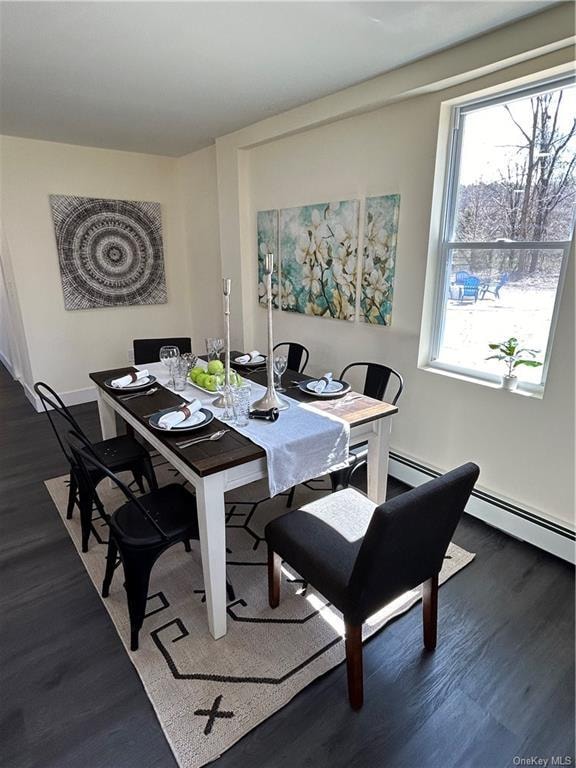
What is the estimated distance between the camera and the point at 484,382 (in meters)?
2.44

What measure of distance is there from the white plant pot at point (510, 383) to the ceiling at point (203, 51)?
164cm

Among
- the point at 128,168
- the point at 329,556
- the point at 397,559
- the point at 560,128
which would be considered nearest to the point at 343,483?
the point at 329,556

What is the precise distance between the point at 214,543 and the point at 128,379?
1150 millimetres

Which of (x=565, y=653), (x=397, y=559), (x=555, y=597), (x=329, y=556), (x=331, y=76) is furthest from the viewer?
(x=331, y=76)

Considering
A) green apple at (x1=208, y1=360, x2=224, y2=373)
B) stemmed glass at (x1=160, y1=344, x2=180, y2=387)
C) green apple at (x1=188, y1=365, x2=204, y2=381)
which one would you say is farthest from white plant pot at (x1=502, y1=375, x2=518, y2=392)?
stemmed glass at (x1=160, y1=344, x2=180, y2=387)

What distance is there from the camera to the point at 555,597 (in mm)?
1938

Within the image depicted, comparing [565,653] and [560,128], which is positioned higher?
[560,128]

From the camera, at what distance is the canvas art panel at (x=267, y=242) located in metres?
3.62

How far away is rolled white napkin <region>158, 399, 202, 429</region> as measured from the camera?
1.79m

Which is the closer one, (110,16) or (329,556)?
(329,556)

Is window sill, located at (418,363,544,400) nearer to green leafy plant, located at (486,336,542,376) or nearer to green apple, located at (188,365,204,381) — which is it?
green leafy plant, located at (486,336,542,376)

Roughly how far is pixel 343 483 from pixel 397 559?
92cm

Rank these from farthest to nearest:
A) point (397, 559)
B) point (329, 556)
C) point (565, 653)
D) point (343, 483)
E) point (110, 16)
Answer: point (343, 483)
point (110, 16)
point (565, 653)
point (329, 556)
point (397, 559)

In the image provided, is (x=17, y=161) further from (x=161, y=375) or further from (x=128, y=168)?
(x=161, y=375)
